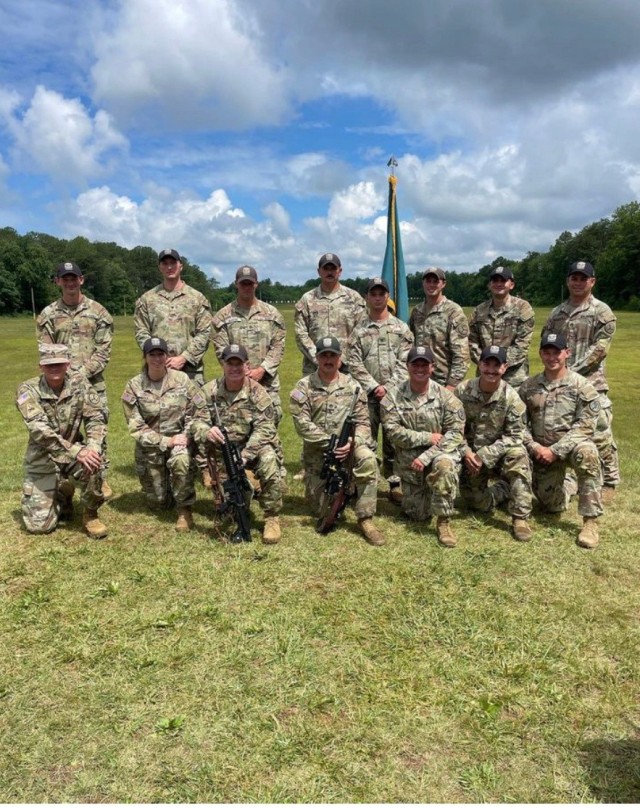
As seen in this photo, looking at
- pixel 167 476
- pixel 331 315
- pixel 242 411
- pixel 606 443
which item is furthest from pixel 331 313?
pixel 606 443

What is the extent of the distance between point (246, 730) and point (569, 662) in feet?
6.91

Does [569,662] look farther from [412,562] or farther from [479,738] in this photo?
[412,562]

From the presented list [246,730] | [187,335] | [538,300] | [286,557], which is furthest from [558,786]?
[538,300]

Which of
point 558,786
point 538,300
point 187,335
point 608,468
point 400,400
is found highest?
point 538,300

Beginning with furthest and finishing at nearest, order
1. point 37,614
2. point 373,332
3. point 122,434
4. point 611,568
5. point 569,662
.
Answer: point 122,434, point 373,332, point 611,568, point 37,614, point 569,662

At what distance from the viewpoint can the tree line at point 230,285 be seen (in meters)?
70.2

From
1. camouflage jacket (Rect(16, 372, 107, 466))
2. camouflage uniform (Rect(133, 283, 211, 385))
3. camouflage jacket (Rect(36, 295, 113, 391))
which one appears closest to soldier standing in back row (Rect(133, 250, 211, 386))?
camouflage uniform (Rect(133, 283, 211, 385))

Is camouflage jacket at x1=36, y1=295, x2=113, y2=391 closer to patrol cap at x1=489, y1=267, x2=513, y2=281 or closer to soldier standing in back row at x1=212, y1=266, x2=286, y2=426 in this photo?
soldier standing in back row at x1=212, y1=266, x2=286, y2=426

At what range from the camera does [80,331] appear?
7113mm

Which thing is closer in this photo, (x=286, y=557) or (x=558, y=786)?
(x=558, y=786)

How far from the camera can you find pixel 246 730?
128 inches

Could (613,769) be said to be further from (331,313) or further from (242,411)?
(331,313)

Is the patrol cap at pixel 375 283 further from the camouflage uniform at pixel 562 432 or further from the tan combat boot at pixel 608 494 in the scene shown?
the tan combat boot at pixel 608 494

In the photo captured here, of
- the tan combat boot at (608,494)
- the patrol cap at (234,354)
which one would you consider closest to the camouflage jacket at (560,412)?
the tan combat boot at (608,494)
